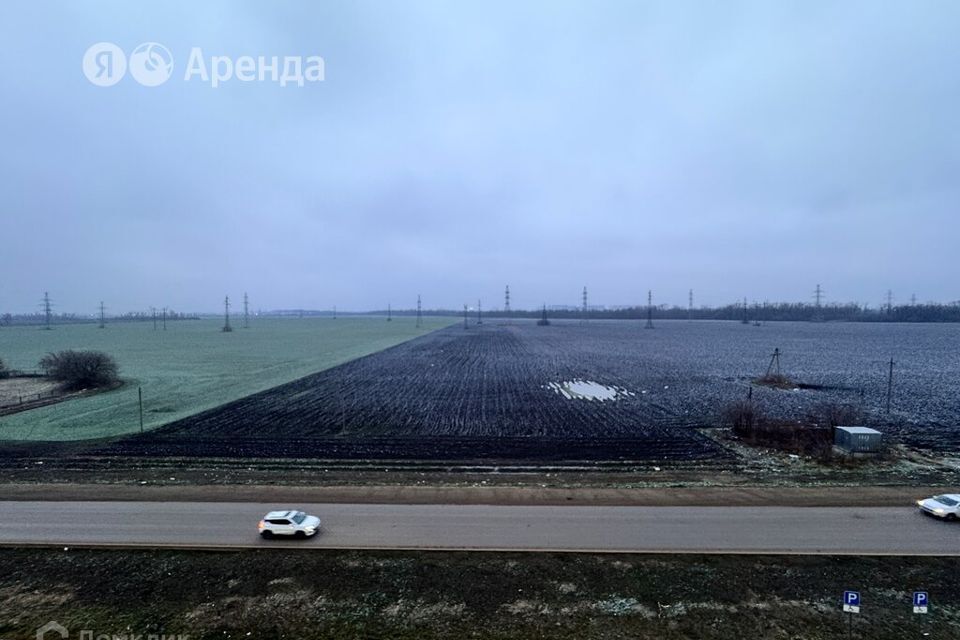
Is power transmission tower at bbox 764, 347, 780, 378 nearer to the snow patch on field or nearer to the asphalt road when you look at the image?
the snow patch on field

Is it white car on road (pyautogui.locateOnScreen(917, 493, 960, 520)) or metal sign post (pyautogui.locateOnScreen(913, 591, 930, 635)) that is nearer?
metal sign post (pyautogui.locateOnScreen(913, 591, 930, 635))

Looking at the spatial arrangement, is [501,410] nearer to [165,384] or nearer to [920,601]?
[920,601]

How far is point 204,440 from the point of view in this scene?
29016 mm

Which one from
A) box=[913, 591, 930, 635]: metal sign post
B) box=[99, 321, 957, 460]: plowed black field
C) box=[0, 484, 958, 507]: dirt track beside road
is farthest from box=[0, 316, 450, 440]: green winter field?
box=[913, 591, 930, 635]: metal sign post

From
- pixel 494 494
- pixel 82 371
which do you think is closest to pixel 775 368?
pixel 494 494

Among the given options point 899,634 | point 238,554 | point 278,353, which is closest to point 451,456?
point 238,554

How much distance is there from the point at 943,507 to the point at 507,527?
15910 millimetres

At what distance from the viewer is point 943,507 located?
54.7ft

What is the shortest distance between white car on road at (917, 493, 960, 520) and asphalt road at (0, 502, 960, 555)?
33 centimetres

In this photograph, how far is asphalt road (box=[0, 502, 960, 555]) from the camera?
15.2 metres

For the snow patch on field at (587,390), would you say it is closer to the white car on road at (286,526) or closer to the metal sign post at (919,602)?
the white car on road at (286,526)

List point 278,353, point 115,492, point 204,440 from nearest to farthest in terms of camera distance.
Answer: point 115,492 → point 204,440 → point 278,353

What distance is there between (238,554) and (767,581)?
16.2 m

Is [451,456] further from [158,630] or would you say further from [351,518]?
[158,630]
